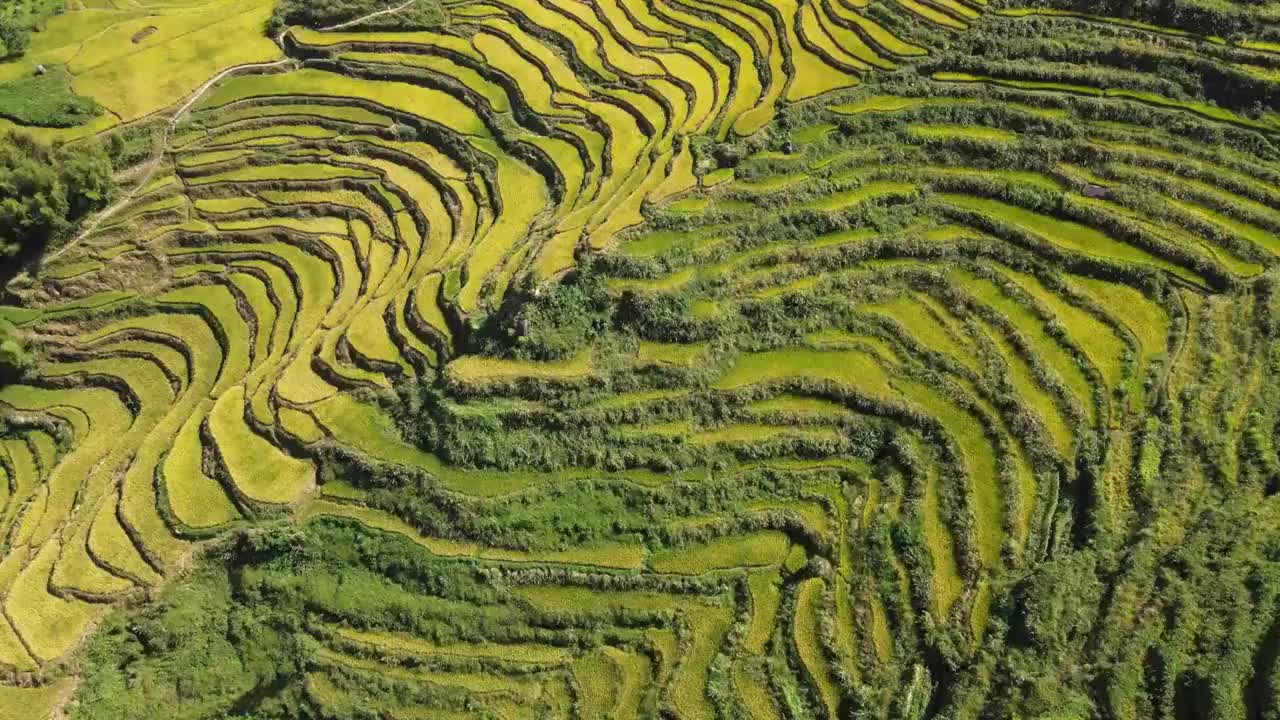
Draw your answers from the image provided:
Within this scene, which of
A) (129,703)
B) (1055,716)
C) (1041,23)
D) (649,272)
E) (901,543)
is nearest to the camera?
(1055,716)

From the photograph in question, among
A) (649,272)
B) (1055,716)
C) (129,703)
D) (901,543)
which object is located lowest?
(129,703)

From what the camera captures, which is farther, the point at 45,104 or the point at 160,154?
the point at 45,104

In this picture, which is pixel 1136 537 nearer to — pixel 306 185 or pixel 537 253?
pixel 537 253

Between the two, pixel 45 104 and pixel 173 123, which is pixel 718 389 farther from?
pixel 45 104

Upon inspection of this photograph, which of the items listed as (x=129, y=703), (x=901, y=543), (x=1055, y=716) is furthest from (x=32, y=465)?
(x=1055, y=716)

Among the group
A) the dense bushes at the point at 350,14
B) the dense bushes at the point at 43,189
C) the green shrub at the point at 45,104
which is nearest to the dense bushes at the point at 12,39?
the green shrub at the point at 45,104

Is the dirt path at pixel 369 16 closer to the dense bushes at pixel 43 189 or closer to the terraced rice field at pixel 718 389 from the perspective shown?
the terraced rice field at pixel 718 389

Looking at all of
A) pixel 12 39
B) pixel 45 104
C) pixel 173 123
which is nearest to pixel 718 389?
pixel 173 123
